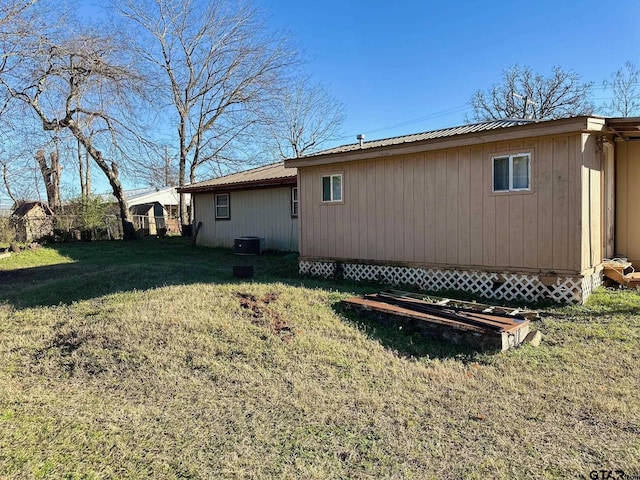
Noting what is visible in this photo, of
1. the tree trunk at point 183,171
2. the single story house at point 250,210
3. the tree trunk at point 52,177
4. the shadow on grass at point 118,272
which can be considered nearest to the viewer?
the shadow on grass at point 118,272

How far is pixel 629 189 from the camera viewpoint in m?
7.94

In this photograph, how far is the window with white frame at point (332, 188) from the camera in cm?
877

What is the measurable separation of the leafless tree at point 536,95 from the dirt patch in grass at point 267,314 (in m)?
21.6

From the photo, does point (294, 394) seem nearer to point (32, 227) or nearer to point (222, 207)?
point (222, 207)

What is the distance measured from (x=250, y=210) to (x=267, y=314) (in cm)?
935

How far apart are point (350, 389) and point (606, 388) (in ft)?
6.93

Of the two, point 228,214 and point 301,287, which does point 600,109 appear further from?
point 301,287

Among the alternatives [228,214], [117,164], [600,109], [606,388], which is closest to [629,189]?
[606,388]

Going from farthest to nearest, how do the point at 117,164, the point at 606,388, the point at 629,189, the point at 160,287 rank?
the point at 117,164 → the point at 629,189 → the point at 160,287 → the point at 606,388

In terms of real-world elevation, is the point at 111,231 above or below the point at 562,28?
below

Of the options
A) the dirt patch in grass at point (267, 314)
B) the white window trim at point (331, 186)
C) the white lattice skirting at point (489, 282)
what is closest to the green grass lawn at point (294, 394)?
the dirt patch in grass at point (267, 314)

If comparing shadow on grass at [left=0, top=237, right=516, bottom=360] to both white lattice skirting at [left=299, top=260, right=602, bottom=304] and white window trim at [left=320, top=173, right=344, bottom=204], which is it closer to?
white lattice skirting at [left=299, top=260, right=602, bottom=304]

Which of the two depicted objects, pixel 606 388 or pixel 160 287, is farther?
pixel 160 287

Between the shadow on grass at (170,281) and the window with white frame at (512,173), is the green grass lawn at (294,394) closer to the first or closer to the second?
the shadow on grass at (170,281)
